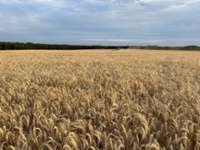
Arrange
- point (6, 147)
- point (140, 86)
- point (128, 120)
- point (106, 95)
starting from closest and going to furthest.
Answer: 1. point (6, 147)
2. point (128, 120)
3. point (106, 95)
4. point (140, 86)

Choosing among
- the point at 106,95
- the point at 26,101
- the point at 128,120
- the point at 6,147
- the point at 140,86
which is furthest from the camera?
the point at 140,86

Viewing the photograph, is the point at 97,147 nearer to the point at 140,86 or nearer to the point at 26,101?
the point at 26,101

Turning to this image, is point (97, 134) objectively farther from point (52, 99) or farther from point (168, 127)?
point (52, 99)

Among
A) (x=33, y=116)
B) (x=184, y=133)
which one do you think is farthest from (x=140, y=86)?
(x=184, y=133)

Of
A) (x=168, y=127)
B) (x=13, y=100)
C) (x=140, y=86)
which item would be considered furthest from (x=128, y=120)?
(x=140, y=86)

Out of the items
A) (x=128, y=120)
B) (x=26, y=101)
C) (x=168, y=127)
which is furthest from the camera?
(x=26, y=101)

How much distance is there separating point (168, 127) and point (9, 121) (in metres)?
2.05

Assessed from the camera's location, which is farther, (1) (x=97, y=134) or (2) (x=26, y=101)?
(2) (x=26, y=101)

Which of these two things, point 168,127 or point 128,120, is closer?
point 168,127

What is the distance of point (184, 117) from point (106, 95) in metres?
2.12

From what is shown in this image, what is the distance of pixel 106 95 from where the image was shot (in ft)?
19.9

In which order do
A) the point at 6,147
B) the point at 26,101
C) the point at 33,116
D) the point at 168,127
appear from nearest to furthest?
the point at 6,147
the point at 168,127
the point at 33,116
the point at 26,101

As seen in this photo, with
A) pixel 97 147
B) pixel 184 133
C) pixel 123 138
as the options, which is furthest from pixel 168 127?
pixel 97 147

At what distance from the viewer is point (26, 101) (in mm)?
5438
